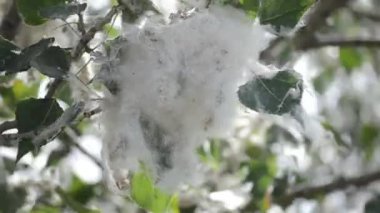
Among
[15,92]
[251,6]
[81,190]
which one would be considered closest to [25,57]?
[251,6]

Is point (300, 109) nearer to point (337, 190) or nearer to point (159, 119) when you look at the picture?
point (159, 119)

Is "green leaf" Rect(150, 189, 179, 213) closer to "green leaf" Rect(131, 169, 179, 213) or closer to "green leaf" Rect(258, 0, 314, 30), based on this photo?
"green leaf" Rect(131, 169, 179, 213)

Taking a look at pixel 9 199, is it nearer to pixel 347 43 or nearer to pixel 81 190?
pixel 81 190

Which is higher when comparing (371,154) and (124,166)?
(371,154)

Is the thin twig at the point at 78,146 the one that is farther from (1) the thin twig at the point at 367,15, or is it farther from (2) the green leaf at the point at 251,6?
(1) the thin twig at the point at 367,15

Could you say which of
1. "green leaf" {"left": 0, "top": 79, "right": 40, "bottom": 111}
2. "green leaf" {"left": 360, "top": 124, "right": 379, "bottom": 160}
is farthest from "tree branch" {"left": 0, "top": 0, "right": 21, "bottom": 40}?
"green leaf" {"left": 360, "top": 124, "right": 379, "bottom": 160}

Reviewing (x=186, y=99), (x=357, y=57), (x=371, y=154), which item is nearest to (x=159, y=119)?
(x=186, y=99)
